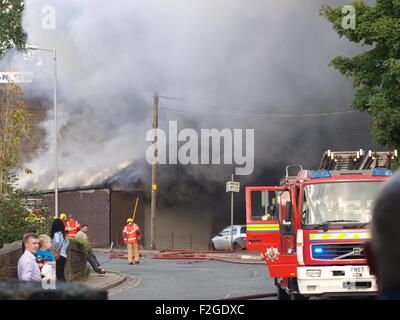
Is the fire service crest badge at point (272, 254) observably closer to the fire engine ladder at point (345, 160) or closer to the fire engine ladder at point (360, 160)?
the fire engine ladder at point (360, 160)

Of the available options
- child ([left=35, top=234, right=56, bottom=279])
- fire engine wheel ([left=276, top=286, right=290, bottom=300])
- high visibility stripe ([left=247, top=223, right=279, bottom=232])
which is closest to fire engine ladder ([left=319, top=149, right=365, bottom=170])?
high visibility stripe ([left=247, top=223, right=279, bottom=232])

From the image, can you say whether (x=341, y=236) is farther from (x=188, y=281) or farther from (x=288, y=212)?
(x=188, y=281)

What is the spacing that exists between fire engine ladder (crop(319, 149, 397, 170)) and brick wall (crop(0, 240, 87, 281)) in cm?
541

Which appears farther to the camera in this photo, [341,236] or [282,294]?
[282,294]

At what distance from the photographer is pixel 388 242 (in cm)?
141

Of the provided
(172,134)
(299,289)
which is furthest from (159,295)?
(172,134)

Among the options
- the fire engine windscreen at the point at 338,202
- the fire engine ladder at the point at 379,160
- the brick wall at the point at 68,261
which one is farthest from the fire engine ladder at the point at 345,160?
the brick wall at the point at 68,261

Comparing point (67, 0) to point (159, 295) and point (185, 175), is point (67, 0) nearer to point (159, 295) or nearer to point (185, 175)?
point (185, 175)

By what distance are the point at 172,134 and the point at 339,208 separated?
1019 inches

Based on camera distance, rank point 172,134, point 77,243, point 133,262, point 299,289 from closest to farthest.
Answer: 1. point 299,289
2. point 77,243
3. point 133,262
4. point 172,134

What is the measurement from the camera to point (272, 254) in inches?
422

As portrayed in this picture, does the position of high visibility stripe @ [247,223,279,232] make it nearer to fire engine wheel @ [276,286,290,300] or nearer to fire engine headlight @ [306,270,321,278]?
fire engine wheel @ [276,286,290,300]

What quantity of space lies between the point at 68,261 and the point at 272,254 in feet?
18.8

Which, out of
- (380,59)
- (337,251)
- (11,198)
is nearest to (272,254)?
(337,251)
